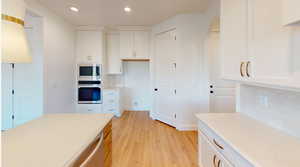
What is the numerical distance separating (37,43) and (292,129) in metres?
4.17

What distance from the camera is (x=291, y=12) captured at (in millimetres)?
980

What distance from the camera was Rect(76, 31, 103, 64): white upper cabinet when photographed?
17.1 ft

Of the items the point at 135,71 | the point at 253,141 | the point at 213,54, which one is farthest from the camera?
the point at 135,71

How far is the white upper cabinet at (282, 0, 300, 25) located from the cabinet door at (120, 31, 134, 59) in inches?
185

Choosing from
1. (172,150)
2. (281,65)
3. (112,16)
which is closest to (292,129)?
(281,65)

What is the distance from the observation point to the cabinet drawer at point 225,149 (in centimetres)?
123

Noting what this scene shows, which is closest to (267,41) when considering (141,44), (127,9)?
(127,9)

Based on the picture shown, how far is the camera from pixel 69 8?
3.81 metres

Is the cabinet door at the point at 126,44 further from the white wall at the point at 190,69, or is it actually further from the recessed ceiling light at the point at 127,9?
the white wall at the point at 190,69

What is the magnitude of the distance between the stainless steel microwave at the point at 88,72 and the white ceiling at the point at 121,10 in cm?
120

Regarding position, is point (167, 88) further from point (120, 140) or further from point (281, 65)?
point (281, 65)

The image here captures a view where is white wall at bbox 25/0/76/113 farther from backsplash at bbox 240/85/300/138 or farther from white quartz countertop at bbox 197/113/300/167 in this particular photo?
backsplash at bbox 240/85/300/138

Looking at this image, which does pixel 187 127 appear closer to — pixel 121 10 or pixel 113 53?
pixel 121 10

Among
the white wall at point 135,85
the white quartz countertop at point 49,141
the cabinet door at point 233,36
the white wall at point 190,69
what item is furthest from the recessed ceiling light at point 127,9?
the white quartz countertop at point 49,141
